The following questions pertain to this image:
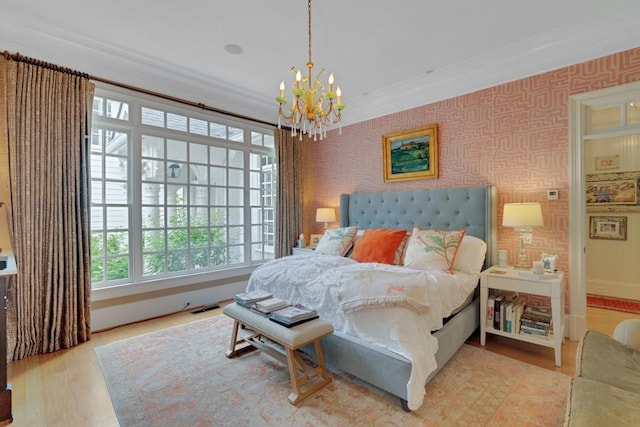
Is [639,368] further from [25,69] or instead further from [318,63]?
[25,69]

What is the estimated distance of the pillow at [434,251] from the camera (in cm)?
274

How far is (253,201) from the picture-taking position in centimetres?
458

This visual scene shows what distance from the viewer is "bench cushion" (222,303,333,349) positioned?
1.85 metres

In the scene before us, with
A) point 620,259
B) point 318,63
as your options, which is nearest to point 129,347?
point 318,63

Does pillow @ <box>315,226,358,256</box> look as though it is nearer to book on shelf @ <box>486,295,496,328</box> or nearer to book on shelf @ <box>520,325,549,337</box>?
book on shelf @ <box>486,295,496,328</box>

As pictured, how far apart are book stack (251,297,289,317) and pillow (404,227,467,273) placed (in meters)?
1.38

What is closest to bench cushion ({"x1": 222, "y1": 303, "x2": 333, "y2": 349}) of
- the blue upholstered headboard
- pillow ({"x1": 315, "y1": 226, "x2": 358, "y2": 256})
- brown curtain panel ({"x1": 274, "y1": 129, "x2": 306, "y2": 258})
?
pillow ({"x1": 315, "y1": 226, "x2": 358, "y2": 256})

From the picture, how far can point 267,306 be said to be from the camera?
218 centimetres

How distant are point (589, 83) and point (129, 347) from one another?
494 centimetres

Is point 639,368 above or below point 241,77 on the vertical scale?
below

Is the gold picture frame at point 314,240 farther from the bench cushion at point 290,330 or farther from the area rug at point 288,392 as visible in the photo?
the bench cushion at point 290,330

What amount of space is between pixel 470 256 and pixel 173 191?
3.58m

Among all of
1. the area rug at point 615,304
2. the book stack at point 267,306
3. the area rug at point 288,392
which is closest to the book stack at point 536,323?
the area rug at point 288,392

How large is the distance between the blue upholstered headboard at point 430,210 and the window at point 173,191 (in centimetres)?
144
